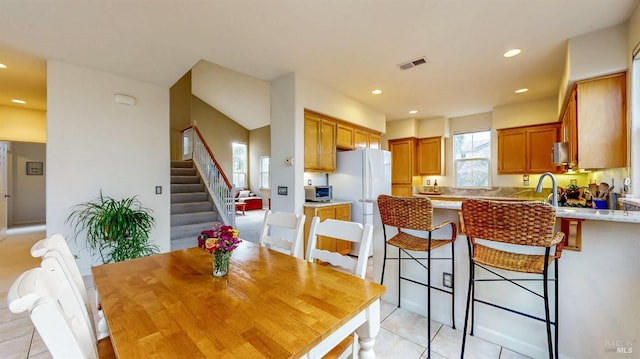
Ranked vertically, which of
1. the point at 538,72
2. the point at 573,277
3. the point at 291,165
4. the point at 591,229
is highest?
the point at 538,72

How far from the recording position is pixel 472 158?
18.6 ft

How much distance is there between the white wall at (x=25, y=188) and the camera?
6.43m

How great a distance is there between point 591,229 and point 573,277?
334mm

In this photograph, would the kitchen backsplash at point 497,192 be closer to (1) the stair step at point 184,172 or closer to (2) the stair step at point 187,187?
(2) the stair step at point 187,187

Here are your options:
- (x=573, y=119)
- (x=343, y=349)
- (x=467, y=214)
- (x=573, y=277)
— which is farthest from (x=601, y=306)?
(x=573, y=119)

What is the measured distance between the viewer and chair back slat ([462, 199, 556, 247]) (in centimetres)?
134

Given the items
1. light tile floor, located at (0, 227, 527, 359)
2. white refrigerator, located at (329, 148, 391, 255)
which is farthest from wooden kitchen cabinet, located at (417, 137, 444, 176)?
light tile floor, located at (0, 227, 527, 359)

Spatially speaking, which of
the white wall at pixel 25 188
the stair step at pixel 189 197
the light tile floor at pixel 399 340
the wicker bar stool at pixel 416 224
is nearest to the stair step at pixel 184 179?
the stair step at pixel 189 197

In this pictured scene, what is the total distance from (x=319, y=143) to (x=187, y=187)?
3305mm

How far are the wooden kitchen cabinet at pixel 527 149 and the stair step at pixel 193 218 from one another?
233 inches

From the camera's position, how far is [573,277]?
5.34ft

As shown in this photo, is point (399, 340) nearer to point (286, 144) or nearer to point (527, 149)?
point (286, 144)

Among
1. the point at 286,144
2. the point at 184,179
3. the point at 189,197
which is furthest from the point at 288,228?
the point at 184,179

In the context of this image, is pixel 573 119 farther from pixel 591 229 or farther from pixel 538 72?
pixel 591 229
